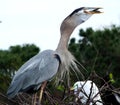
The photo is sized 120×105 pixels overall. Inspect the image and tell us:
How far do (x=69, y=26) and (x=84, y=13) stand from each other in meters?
0.21

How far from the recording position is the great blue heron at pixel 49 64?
690cm

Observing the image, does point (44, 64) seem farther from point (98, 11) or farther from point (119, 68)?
point (119, 68)

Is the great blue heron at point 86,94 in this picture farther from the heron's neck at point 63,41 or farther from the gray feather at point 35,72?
the heron's neck at point 63,41

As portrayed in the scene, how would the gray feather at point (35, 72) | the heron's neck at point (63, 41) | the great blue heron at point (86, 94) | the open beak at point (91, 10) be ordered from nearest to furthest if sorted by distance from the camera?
the great blue heron at point (86, 94) < the gray feather at point (35, 72) < the open beak at point (91, 10) < the heron's neck at point (63, 41)

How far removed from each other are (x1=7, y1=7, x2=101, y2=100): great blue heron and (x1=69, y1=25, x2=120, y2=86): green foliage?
1008 cm

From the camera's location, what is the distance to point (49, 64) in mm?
6988

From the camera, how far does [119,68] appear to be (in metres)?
17.9

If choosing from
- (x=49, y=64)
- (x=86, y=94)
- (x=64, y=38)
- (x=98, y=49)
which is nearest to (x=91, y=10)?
(x=64, y=38)

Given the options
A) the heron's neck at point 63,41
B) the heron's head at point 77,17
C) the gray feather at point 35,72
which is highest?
the heron's head at point 77,17

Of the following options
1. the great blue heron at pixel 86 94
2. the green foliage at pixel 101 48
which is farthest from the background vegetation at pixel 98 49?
the great blue heron at pixel 86 94

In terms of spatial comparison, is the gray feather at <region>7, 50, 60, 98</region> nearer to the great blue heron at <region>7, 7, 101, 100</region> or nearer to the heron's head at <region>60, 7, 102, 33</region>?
the great blue heron at <region>7, 7, 101, 100</region>

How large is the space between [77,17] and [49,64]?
0.54m

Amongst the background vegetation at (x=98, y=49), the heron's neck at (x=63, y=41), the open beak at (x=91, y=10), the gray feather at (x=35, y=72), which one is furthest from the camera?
the background vegetation at (x=98, y=49)

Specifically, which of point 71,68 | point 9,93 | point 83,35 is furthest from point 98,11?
point 83,35
